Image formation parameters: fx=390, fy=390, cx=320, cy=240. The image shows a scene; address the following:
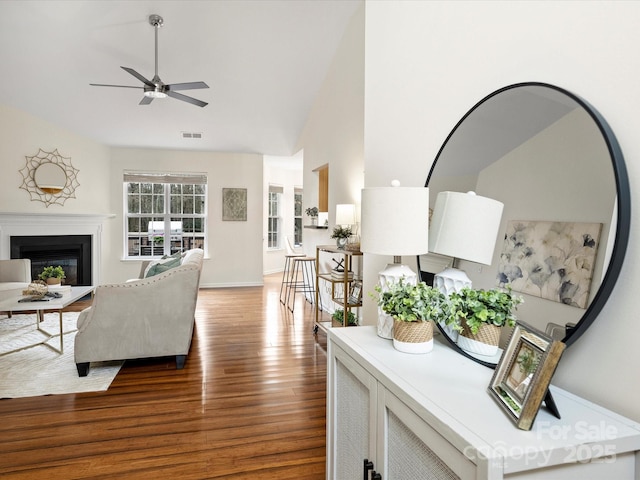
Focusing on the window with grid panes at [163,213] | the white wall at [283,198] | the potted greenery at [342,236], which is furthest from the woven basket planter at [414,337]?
the white wall at [283,198]

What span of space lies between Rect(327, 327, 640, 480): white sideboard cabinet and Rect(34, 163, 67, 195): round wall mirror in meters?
5.88

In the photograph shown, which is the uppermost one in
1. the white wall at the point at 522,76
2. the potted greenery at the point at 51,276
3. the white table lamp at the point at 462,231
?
the white wall at the point at 522,76

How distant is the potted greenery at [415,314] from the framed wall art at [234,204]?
690 cm

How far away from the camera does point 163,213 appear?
7.75m

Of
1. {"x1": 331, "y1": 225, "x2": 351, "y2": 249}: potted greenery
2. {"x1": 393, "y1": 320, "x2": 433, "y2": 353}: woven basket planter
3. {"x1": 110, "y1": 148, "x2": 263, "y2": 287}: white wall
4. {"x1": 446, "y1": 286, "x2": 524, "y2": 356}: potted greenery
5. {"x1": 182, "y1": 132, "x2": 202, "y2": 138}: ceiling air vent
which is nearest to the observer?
{"x1": 446, "y1": 286, "x2": 524, "y2": 356}: potted greenery

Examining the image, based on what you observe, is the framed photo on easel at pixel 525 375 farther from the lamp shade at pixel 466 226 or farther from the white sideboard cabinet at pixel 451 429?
the lamp shade at pixel 466 226

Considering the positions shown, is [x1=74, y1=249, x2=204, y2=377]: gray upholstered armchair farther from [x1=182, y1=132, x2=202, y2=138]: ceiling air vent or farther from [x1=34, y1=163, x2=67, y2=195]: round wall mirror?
[x1=182, y1=132, x2=202, y2=138]: ceiling air vent

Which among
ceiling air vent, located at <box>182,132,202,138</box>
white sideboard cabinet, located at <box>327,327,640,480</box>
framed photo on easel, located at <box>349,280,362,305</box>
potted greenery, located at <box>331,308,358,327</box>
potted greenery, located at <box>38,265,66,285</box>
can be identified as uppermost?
ceiling air vent, located at <box>182,132,202,138</box>

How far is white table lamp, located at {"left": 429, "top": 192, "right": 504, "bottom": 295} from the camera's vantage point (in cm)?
123

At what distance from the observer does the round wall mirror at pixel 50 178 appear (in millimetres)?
5520

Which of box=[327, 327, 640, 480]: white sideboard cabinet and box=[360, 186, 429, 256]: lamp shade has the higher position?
box=[360, 186, 429, 256]: lamp shade

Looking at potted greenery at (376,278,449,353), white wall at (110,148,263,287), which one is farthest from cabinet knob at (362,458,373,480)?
white wall at (110,148,263,287)

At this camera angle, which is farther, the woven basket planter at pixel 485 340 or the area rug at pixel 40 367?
the area rug at pixel 40 367

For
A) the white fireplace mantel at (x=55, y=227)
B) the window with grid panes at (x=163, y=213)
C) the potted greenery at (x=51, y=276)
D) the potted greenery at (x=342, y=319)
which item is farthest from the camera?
the window with grid panes at (x=163, y=213)
